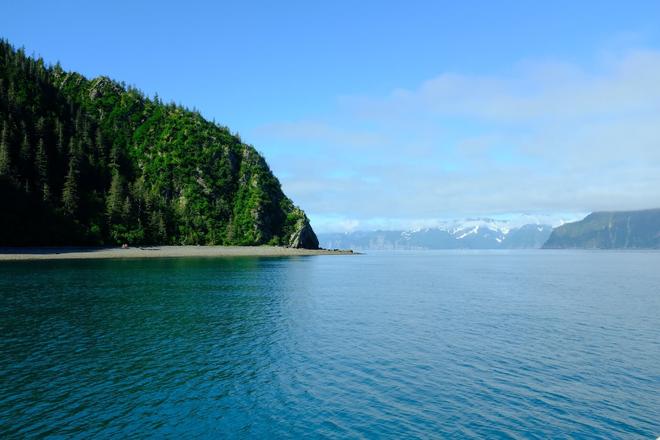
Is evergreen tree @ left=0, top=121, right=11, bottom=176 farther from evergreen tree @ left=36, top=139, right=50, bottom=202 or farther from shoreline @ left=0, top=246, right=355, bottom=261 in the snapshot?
shoreline @ left=0, top=246, right=355, bottom=261

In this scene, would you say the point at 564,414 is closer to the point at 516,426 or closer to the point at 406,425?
the point at 516,426

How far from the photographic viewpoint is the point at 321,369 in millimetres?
34219

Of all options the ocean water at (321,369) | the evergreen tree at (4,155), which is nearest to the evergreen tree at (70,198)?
the evergreen tree at (4,155)

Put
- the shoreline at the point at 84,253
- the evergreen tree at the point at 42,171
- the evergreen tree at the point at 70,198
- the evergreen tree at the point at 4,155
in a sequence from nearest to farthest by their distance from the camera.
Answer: the shoreline at the point at 84,253 → the evergreen tree at the point at 4,155 → the evergreen tree at the point at 42,171 → the evergreen tree at the point at 70,198

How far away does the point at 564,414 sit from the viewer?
26000 millimetres

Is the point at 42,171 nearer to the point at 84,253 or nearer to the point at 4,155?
the point at 4,155

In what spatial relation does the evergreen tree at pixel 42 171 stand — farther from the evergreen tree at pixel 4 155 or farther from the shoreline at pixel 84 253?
the shoreline at pixel 84 253

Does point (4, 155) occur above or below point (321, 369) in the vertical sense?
above

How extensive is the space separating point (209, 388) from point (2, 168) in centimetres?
18985

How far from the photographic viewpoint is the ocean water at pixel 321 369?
24.2 meters

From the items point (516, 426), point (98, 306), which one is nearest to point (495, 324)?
point (516, 426)

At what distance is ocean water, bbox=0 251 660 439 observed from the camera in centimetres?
2420

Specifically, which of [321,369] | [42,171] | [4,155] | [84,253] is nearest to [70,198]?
[42,171]

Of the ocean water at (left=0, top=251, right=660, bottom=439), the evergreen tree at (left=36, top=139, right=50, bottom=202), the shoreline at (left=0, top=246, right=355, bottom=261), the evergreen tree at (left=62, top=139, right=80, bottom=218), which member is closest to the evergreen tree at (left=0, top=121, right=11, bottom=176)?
the evergreen tree at (left=36, top=139, right=50, bottom=202)
